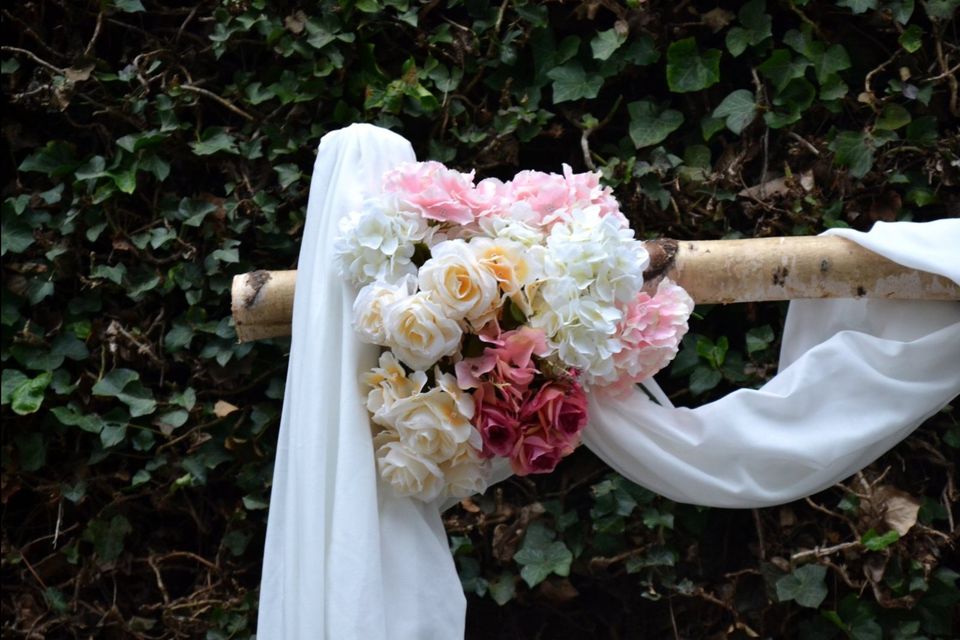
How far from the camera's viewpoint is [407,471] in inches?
55.4

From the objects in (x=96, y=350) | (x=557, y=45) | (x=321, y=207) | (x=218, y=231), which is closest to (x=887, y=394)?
(x=321, y=207)

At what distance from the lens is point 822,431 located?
1487mm

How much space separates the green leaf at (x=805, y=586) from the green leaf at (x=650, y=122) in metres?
0.88

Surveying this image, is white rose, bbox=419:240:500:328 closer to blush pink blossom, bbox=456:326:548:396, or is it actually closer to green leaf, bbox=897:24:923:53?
blush pink blossom, bbox=456:326:548:396

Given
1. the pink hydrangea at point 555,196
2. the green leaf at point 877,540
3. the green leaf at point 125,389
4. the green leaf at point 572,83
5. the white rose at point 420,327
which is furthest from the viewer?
the green leaf at point 125,389

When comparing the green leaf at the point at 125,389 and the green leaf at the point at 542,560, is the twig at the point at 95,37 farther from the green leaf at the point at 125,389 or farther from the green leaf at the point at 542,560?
the green leaf at the point at 542,560

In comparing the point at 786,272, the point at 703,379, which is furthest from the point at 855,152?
the point at 786,272

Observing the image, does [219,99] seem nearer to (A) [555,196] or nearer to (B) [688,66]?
(B) [688,66]

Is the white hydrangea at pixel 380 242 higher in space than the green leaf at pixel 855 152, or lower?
higher

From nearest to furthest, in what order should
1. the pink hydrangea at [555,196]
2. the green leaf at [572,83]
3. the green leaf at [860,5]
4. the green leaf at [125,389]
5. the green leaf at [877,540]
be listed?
1. the pink hydrangea at [555,196]
2. the green leaf at [877,540]
3. the green leaf at [860,5]
4. the green leaf at [572,83]
5. the green leaf at [125,389]

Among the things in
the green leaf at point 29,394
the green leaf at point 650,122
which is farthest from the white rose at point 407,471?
the green leaf at point 29,394

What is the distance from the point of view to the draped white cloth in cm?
142

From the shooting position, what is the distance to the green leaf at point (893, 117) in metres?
2.08

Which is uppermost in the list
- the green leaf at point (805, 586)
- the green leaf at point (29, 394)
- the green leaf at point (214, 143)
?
the green leaf at point (214, 143)
